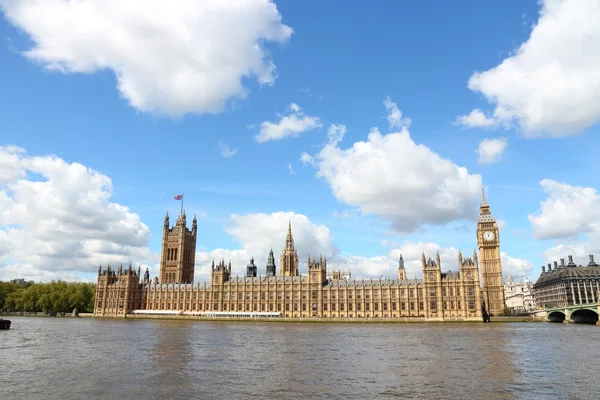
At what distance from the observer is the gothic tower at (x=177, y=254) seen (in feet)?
572

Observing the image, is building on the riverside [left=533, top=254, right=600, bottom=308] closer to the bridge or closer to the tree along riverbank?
the bridge

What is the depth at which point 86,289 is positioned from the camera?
16625cm

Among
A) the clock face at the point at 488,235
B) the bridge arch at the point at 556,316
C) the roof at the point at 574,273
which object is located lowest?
the bridge arch at the point at 556,316

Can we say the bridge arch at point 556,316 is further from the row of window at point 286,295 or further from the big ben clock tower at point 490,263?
the row of window at point 286,295

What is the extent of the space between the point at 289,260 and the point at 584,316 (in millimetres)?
90085

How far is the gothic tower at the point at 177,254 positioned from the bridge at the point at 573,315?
118m

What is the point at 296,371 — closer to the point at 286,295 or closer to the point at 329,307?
the point at 329,307

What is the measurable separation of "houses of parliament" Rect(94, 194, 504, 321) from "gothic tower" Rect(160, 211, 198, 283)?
26.1 inches

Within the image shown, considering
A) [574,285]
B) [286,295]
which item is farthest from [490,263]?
[286,295]

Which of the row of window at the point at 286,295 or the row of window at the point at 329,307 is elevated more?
the row of window at the point at 286,295

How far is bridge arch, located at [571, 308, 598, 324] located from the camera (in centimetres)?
11603

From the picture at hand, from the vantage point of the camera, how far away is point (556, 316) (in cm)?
12719

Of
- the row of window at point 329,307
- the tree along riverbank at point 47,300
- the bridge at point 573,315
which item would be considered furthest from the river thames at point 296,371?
the tree along riverbank at point 47,300

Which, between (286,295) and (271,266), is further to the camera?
(271,266)
